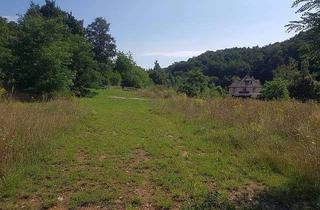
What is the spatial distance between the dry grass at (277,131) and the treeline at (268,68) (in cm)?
143

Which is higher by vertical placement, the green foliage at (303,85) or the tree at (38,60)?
the tree at (38,60)

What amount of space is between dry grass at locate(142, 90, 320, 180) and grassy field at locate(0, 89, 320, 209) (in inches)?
1.4

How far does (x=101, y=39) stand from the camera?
2474 inches

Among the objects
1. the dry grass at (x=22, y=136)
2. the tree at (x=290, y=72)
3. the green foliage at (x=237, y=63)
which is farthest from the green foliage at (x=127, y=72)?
the dry grass at (x=22, y=136)

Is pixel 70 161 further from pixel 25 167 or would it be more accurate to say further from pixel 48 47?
pixel 48 47

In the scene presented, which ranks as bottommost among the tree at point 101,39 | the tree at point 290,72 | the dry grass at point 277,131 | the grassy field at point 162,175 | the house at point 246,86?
the house at point 246,86

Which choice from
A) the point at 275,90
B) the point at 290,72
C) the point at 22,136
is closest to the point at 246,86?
the point at 290,72

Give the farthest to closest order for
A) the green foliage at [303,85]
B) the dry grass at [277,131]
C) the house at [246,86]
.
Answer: the house at [246,86] → the green foliage at [303,85] → the dry grass at [277,131]

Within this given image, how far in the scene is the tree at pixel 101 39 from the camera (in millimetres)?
60591

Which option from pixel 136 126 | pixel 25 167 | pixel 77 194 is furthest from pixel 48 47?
pixel 77 194

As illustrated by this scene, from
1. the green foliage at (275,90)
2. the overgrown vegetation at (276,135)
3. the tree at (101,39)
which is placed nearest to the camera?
the overgrown vegetation at (276,135)

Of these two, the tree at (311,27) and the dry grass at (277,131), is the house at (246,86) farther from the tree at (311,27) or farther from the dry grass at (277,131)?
the tree at (311,27)

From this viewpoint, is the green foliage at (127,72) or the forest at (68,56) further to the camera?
the green foliage at (127,72)

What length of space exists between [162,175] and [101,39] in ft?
191
